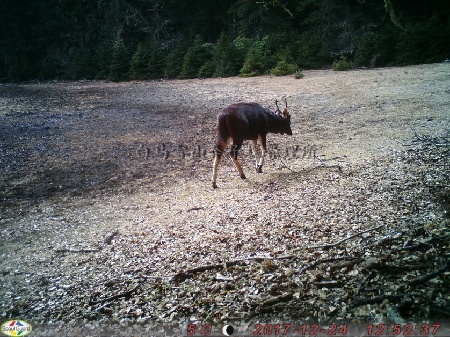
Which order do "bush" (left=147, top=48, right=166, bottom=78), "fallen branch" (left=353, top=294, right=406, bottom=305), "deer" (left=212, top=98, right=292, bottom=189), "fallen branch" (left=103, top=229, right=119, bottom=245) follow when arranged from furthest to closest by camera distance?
"bush" (left=147, top=48, right=166, bottom=78) → "deer" (left=212, top=98, right=292, bottom=189) → "fallen branch" (left=103, top=229, right=119, bottom=245) → "fallen branch" (left=353, top=294, right=406, bottom=305)

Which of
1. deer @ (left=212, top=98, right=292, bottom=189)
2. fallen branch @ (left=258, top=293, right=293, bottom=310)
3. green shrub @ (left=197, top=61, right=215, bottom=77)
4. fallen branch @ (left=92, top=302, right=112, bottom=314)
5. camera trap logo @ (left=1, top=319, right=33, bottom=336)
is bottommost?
camera trap logo @ (left=1, top=319, right=33, bottom=336)

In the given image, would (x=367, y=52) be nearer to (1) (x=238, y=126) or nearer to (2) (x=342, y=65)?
(2) (x=342, y=65)

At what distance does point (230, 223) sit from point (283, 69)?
16788 millimetres

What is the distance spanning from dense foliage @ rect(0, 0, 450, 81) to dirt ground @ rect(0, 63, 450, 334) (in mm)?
10251

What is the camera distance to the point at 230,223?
17.3 ft

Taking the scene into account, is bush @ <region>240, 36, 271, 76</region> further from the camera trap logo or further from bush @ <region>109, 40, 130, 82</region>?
the camera trap logo

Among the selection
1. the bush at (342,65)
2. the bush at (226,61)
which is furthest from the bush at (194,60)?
the bush at (342,65)

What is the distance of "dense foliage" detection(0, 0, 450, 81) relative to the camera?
20484mm

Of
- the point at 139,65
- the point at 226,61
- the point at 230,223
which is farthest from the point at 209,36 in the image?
the point at 230,223

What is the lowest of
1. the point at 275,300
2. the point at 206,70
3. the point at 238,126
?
the point at 275,300

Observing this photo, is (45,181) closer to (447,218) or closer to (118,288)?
(118,288)

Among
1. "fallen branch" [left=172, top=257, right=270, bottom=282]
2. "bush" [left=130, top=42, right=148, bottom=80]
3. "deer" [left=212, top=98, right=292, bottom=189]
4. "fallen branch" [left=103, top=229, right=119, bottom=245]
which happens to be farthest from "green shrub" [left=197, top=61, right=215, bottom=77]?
"fallen branch" [left=172, top=257, right=270, bottom=282]

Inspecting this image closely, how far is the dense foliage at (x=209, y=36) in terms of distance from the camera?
20.5 metres

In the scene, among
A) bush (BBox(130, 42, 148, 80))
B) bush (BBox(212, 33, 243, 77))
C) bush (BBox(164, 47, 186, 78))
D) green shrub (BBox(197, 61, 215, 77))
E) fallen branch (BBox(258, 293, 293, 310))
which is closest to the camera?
fallen branch (BBox(258, 293, 293, 310))
